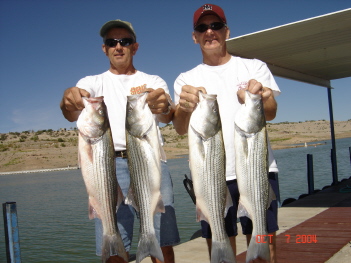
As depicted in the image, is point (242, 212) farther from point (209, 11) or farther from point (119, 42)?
point (119, 42)

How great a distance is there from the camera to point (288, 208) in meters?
10.1

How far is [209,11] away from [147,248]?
2374mm

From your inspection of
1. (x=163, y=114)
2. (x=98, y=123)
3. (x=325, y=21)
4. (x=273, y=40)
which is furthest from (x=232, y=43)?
(x=98, y=123)

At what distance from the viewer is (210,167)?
3.58m

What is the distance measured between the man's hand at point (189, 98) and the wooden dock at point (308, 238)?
3207 mm

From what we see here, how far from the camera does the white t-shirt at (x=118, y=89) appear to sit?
167 inches

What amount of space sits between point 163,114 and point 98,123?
69 centimetres

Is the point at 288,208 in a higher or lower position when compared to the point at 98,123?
lower

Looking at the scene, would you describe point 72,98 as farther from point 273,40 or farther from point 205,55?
point 273,40

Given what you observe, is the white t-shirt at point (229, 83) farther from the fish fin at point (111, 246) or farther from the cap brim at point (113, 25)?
the fish fin at point (111, 246)

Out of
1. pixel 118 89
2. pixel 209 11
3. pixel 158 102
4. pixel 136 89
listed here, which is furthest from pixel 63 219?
pixel 209 11

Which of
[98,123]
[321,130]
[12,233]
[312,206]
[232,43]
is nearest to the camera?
[98,123]

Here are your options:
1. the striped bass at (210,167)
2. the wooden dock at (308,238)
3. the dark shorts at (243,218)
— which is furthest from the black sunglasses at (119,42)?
the wooden dock at (308,238)

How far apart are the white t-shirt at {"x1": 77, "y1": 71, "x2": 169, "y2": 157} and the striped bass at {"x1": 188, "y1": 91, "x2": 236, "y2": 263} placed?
75 centimetres
